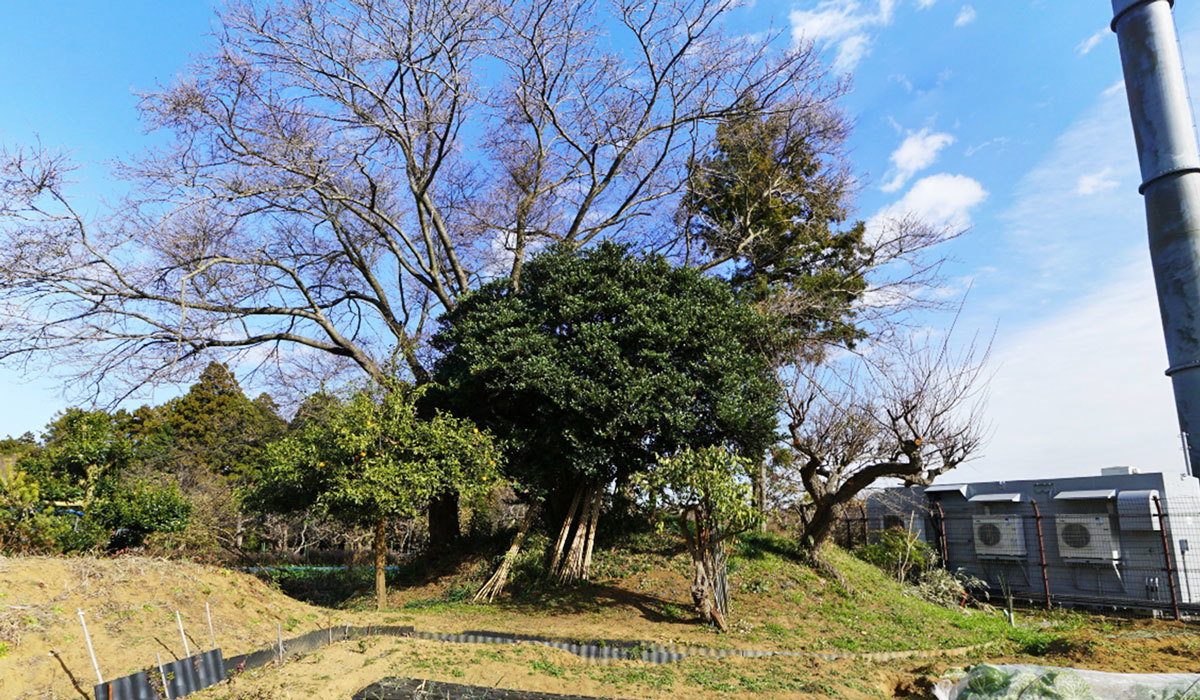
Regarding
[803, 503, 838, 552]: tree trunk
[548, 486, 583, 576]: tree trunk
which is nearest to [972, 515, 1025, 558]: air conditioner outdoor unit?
[803, 503, 838, 552]: tree trunk

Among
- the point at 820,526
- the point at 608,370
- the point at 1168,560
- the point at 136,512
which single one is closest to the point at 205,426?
the point at 136,512

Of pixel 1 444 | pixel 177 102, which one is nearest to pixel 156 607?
pixel 177 102

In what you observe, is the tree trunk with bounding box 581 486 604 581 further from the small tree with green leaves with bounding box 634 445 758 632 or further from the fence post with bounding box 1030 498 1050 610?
the fence post with bounding box 1030 498 1050 610

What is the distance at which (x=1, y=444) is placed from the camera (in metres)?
25.7

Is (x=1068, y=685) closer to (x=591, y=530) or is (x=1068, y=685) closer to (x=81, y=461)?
(x=591, y=530)

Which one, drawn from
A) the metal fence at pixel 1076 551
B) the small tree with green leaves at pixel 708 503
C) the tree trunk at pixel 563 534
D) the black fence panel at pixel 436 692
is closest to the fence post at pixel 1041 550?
the metal fence at pixel 1076 551

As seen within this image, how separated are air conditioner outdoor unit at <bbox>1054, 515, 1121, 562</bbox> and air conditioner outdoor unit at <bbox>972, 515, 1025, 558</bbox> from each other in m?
0.73

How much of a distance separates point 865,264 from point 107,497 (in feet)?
47.4

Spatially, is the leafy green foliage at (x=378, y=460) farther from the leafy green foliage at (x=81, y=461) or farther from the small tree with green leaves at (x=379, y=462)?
the leafy green foliage at (x=81, y=461)

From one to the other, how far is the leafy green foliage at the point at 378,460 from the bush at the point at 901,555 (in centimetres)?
850

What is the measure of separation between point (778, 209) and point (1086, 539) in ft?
28.9

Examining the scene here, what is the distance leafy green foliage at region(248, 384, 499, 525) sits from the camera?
9617 mm

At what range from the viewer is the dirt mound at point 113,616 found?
5.42 meters

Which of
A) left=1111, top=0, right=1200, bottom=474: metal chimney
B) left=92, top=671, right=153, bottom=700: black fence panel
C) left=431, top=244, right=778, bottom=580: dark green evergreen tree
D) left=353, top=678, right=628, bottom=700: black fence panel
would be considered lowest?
left=353, top=678, right=628, bottom=700: black fence panel
